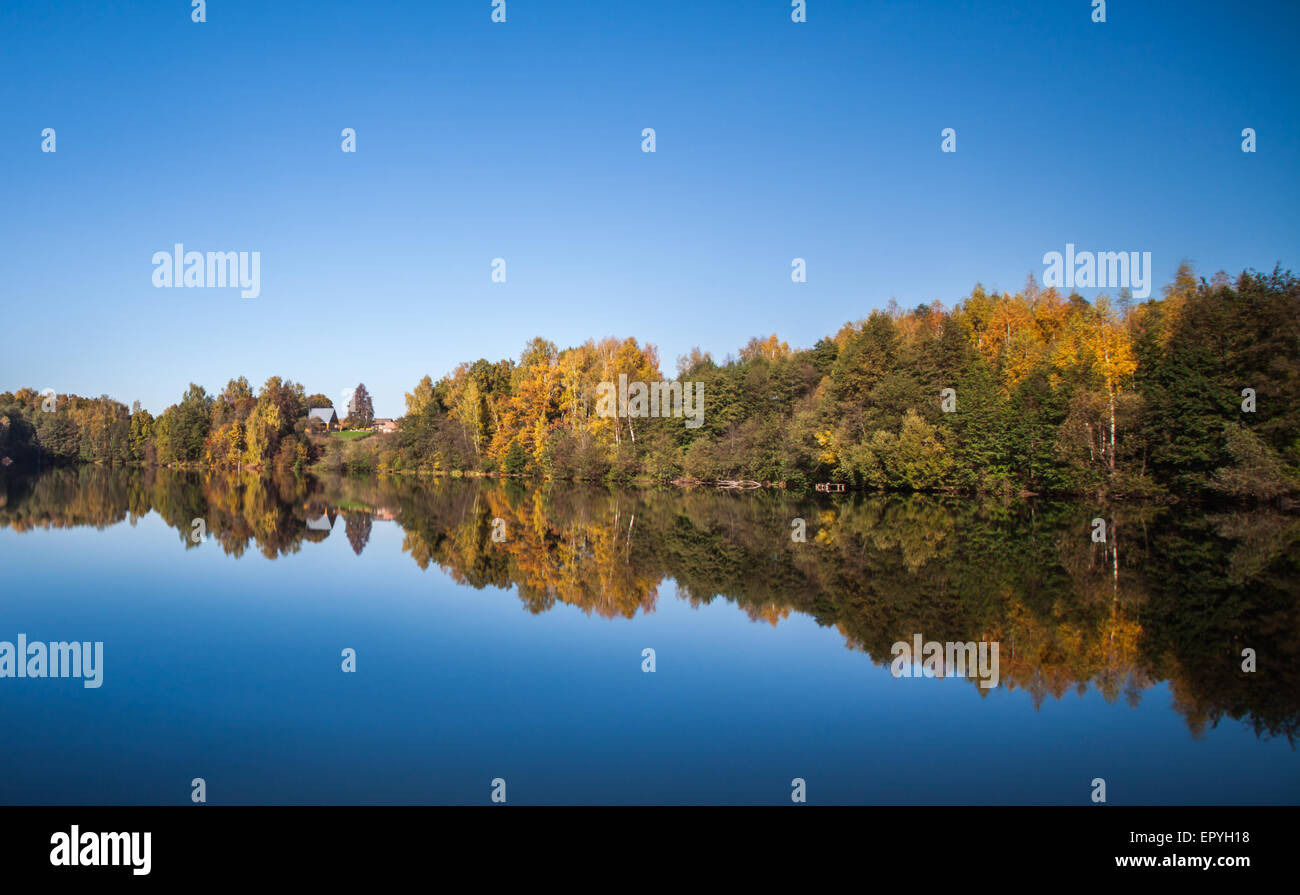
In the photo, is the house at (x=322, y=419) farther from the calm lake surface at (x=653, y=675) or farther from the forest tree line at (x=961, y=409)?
the calm lake surface at (x=653, y=675)

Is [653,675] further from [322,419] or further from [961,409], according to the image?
[322,419]

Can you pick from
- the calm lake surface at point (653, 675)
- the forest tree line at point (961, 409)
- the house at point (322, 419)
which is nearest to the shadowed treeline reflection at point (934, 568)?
the calm lake surface at point (653, 675)

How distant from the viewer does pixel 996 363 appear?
1855 inches

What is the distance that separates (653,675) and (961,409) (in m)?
36.8

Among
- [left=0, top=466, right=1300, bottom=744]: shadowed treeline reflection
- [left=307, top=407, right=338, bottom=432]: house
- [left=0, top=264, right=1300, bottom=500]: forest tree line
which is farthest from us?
[left=307, top=407, right=338, bottom=432]: house

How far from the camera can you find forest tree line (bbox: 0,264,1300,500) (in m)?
33.6

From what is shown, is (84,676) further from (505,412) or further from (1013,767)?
(505,412)

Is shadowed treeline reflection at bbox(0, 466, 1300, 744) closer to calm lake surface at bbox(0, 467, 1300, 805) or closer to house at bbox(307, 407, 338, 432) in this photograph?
calm lake surface at bbox(0, 467, 1300, 805)

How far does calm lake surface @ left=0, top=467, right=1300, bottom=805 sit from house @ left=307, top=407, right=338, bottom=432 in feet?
254

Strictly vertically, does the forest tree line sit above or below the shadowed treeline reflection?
above

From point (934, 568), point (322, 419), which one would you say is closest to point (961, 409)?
point (934, 568)

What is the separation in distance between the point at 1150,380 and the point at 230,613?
39.6 metres

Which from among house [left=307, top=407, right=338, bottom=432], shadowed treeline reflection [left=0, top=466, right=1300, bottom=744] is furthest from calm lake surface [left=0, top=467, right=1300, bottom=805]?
house [left=307, top=407, right=338, bottom=432]

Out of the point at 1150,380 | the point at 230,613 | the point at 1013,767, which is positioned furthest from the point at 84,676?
the point at 1150,380
